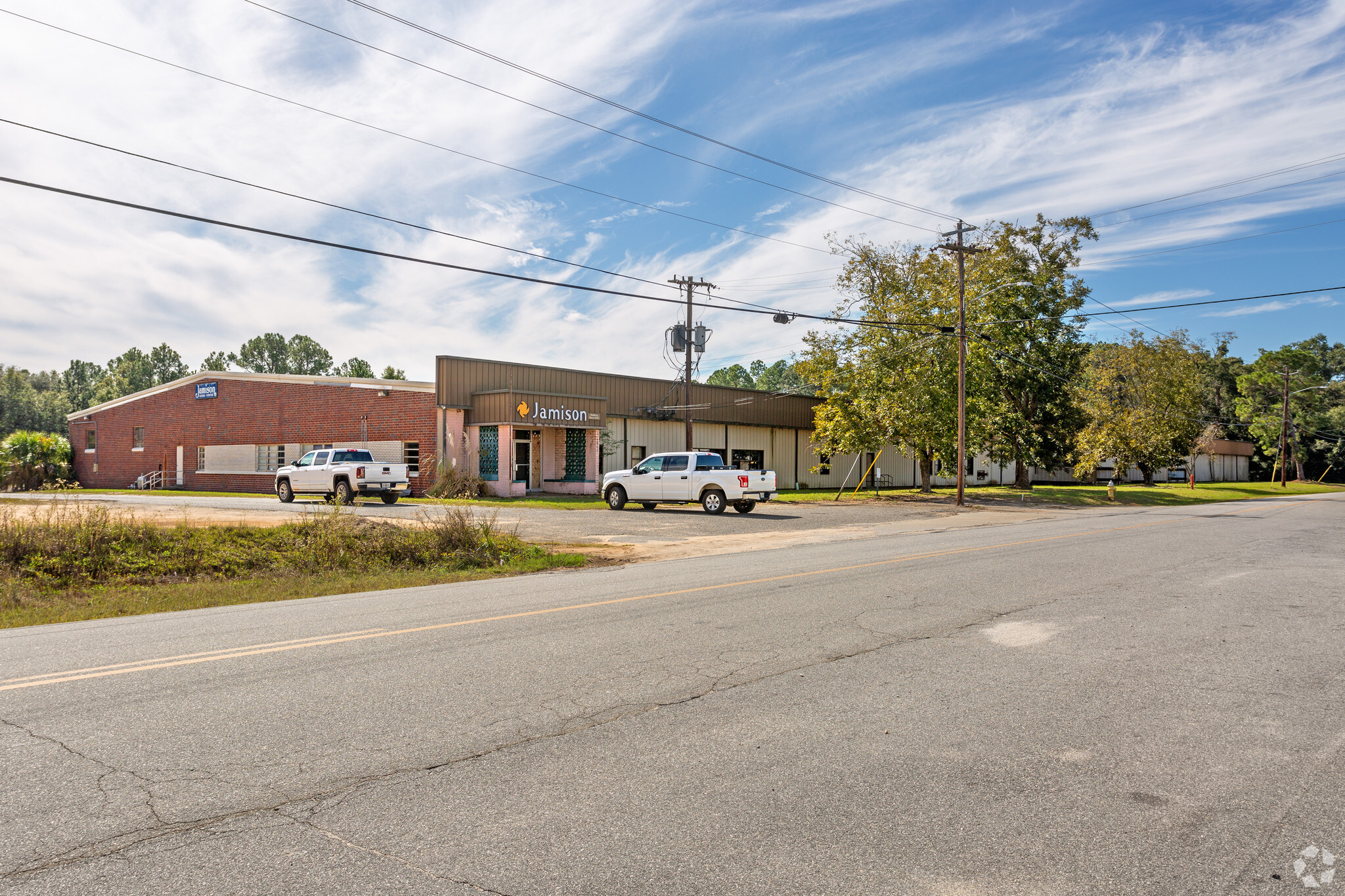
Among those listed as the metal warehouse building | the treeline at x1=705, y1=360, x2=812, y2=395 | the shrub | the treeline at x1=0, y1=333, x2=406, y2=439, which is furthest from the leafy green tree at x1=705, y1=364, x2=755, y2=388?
the shrub

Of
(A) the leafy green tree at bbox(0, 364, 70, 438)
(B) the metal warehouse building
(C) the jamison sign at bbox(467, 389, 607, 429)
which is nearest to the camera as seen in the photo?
(C) the jamison sign at bbox(467, 389, 607, 429)

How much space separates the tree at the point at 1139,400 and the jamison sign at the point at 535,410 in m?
28.2

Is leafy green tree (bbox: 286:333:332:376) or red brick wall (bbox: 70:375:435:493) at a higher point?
leafy green tree (bbox: 286:333:332:376)

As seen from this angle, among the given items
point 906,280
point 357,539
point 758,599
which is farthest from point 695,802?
point 906,280

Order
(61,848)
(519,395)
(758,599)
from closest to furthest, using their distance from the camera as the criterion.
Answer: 1. (61,848)
2. (758,599)
3. (519,395)

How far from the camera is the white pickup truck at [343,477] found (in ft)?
91.3

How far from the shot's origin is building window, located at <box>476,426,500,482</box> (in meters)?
34.5

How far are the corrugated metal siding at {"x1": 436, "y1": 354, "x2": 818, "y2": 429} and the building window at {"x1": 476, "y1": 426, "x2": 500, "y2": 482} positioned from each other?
152 centimetres

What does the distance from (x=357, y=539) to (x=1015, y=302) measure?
1551 inches

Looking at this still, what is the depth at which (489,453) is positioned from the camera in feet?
114

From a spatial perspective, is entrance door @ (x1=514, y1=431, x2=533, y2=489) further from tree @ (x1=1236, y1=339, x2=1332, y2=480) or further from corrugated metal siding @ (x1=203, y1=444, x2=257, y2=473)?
tree @ (x1=1236, y1=339, x2=1332, y2=480)

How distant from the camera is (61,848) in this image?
3.36m

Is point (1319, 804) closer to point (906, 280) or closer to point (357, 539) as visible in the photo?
point (357, 539)

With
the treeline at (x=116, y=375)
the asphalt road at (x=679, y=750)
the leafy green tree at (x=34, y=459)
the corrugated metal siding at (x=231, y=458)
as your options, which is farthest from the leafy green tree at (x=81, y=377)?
the asphalt road at (x=679, y=750)
